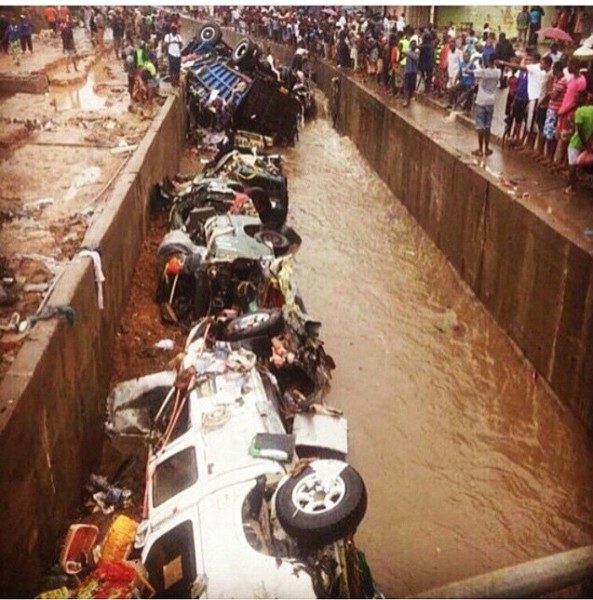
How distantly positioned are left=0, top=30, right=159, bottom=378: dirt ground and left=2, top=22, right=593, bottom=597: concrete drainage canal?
2.08 ft

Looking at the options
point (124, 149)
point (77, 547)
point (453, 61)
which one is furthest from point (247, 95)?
point (77, 547)

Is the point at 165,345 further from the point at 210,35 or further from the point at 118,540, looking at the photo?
the point at 210,35

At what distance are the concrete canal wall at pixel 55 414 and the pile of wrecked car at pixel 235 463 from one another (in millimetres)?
317

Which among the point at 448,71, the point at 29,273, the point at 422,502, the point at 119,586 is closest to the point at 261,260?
the point at 29,273

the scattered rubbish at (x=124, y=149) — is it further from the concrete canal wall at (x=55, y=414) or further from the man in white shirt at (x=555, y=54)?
the man in white shirt at (x=555, y=54)

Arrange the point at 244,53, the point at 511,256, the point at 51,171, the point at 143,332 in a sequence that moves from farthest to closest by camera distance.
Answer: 1. the point at 244,53
2. the point at 51,171
3. the point at 511,256
4. the point at 143,332

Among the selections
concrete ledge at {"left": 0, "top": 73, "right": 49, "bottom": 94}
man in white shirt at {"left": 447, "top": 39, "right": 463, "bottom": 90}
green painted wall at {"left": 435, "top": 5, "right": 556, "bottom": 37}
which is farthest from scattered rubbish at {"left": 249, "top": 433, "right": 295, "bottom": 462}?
concrete ledge at {"left": 0, "top": 73, "right": 49, "bottom": 94}

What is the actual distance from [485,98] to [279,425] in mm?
8756

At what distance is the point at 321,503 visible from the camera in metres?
4.22

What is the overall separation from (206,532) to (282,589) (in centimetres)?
66

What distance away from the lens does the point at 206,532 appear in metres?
4.10

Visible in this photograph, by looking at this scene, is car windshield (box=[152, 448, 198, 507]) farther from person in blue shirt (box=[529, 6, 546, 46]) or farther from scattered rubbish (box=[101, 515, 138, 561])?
person in blue shirt (box=[529, 6, 546, 46])

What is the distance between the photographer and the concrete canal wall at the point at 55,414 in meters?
4.50

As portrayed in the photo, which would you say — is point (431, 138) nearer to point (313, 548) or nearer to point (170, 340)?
point (170, 340)
